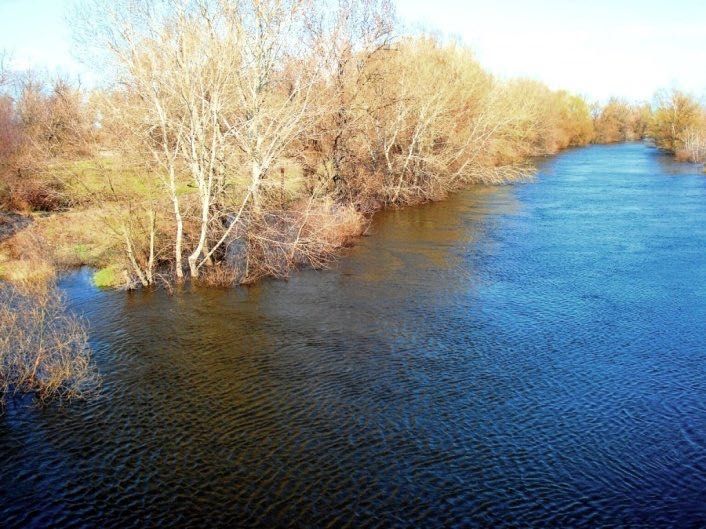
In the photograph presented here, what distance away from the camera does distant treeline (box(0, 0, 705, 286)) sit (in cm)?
1842

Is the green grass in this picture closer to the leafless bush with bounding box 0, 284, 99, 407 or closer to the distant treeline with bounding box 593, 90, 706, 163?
the leafless bush with bounding box 0, 284, 99, 407

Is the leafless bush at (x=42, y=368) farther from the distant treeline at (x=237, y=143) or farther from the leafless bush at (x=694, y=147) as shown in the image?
the leafless bush at (x=694, y=147)

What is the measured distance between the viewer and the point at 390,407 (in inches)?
473

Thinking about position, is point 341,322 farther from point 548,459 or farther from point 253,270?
point 548,459

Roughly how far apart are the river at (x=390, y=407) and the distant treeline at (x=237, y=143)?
220 cm

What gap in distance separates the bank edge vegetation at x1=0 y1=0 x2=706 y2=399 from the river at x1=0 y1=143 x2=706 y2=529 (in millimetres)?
1499

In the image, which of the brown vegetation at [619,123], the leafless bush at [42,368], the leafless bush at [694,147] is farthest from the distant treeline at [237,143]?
the brown vegetation at [619,123]

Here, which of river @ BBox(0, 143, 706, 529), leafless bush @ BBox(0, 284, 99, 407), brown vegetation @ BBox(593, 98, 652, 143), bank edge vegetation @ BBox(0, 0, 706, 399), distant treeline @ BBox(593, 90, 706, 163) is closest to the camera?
river @ BBox(0, 143, 706, 529)

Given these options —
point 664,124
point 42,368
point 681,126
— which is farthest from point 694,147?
point 42,368

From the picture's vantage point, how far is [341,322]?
53.8ft

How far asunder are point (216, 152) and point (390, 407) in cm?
1086

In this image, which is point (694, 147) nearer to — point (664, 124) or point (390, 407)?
point (664, 124)

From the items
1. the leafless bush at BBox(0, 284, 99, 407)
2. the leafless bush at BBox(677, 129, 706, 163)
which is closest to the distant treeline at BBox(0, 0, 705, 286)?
the leafless bush at BBox(0, 284, 99, 407)

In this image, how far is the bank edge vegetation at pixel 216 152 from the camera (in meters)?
17.9
